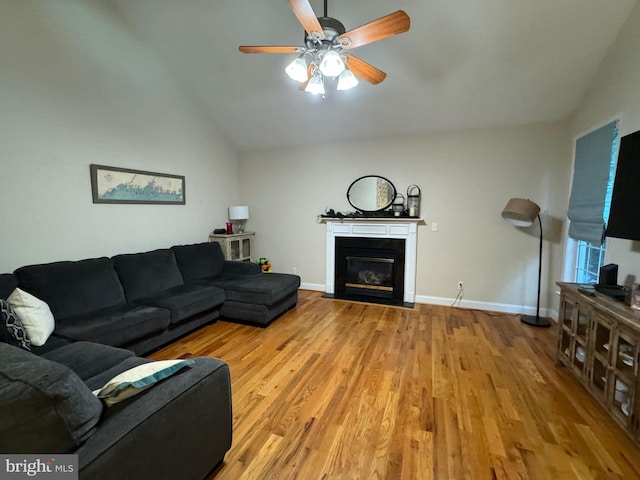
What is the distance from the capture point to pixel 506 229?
3.85 metres

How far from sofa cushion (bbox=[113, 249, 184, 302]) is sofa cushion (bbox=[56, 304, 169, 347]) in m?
0.32

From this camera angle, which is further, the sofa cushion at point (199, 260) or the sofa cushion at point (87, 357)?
the sofa cushion at point (199, 260)

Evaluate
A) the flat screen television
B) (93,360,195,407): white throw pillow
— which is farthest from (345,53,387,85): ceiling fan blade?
(93,360,195,407): white throw pillow

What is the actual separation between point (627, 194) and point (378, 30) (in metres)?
2.11

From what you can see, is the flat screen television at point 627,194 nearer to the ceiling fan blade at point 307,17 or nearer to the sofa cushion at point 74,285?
the ceiling fan blade at point 307,17

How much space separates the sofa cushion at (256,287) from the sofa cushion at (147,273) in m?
0.42

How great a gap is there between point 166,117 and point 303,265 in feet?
9.81

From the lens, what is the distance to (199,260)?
4.04 m

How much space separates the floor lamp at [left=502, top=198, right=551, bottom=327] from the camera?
3354mm

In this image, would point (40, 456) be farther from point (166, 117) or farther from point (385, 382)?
point (166, 117)

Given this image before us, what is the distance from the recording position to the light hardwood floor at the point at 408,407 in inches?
62.2

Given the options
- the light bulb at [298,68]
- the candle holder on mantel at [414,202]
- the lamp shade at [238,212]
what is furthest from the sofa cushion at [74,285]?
the candle holder on mantel at [414,202]

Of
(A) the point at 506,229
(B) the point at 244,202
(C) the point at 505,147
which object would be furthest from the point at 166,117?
(A) the point at 506,229

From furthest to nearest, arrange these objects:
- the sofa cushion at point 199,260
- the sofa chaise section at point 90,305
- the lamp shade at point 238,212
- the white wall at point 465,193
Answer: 1. the lamp shade at point 238,212
2. the sofa cushion at point 199,260
3. the white wall at point 465,193
4. the sofa chaise section at point 90,305
